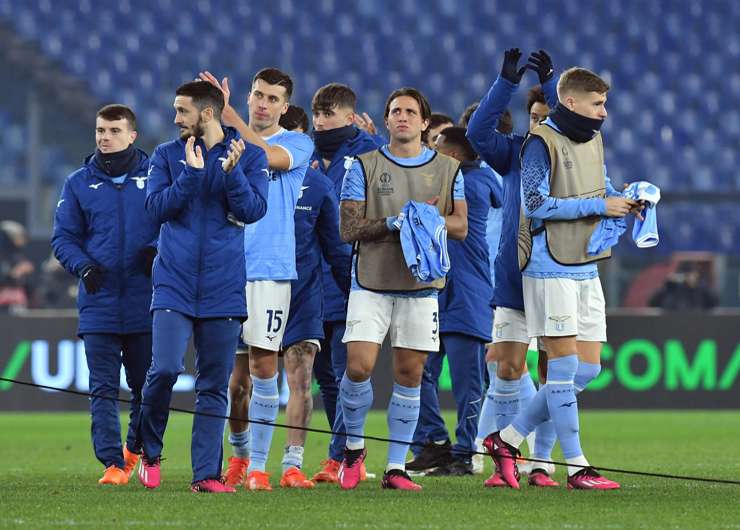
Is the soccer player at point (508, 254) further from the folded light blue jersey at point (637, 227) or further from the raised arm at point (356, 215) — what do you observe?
the raised arm at point (356, 215)

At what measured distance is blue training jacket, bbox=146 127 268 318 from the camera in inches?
229

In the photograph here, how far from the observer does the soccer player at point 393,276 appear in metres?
6.19

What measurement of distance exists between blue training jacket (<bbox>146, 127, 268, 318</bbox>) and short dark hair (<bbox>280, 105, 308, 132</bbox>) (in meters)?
1.11

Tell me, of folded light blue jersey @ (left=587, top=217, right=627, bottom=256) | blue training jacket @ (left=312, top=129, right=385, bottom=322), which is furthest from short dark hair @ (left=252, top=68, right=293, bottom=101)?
folded light blue jersey @ (left=587, top=217, right=627, bottom=256)

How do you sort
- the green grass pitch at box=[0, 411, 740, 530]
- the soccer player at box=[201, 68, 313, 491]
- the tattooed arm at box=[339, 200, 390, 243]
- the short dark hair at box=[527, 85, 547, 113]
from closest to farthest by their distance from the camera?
1. the green grass pitch at box=[0, 411, 740, 530]
2. the tattooed arm at box=[339, 200, 390, 243]
3. the soccer player at box=[201, 68, 313, 491]
4. the short dark hair at box=[527, 85, 547, 113]

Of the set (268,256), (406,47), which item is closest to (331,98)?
(268,256)

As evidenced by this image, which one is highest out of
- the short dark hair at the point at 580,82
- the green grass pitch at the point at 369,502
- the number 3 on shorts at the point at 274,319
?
the short dark hair at the point at 580,82

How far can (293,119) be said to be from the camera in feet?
23.3

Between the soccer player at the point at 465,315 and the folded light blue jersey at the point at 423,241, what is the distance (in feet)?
4.80

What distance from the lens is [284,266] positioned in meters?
6.44

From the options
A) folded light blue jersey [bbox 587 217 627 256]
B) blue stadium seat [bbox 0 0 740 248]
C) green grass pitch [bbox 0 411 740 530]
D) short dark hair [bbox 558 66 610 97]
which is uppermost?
blue stadium seat [bbox 0 0 740 248]

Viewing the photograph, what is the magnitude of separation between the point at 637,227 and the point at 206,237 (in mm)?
1855

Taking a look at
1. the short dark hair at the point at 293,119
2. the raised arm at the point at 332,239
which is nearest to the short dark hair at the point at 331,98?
the short dark hair at the point at 293,119

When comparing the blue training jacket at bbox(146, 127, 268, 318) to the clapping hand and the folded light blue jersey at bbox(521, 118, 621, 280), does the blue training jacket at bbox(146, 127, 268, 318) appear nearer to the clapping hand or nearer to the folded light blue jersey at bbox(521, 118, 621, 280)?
the clapping hand
